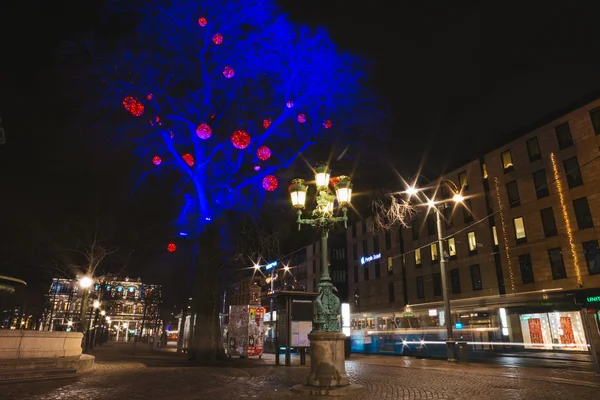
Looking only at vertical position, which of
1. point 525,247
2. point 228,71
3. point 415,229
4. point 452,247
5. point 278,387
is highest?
point 228,71

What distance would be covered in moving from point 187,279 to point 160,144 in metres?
17.5

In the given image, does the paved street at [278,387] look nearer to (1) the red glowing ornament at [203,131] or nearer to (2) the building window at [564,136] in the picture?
(1) the red glowing ornament at [203,131]

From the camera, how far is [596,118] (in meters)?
24.8

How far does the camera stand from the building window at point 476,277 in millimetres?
32219

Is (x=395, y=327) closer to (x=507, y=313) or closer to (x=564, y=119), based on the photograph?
(x=507, y=313)

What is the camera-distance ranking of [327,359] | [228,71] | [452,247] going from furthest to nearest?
1. [452,247]
2. [228,71]
3. [327,359]

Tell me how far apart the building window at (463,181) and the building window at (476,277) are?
672 cm

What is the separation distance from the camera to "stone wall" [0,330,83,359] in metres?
10.5

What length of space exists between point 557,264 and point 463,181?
34.6 feet

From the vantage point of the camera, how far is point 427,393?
8.59 m

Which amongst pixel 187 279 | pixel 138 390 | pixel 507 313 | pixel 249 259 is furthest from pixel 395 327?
pixel 138 390

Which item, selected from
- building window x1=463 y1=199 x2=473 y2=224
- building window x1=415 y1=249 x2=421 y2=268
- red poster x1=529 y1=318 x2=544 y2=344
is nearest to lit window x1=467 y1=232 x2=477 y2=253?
building window x1=463 y1=199 x2=473 y2=224

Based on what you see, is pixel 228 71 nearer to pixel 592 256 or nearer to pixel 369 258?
pixel 592 256

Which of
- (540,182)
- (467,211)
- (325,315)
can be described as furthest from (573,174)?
(325,315)
